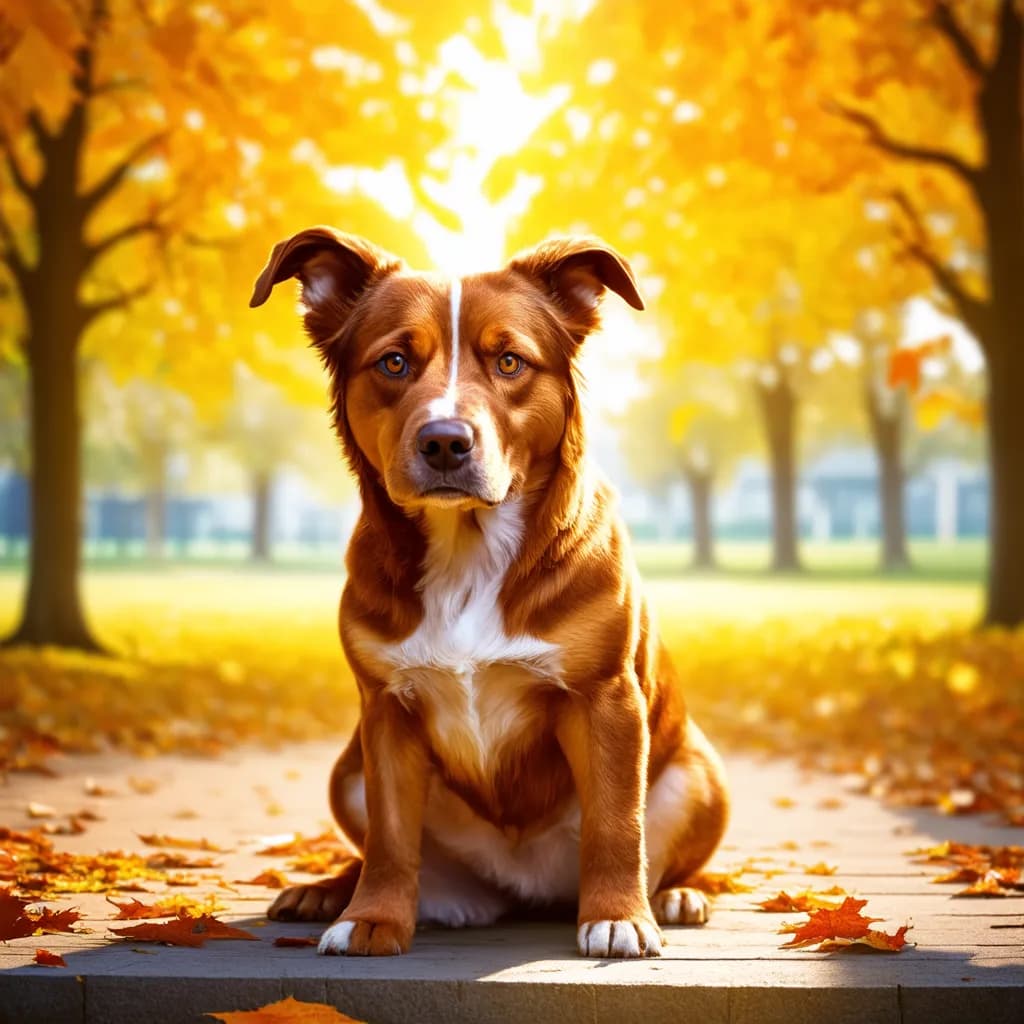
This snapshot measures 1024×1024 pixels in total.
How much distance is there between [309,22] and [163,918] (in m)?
7.70

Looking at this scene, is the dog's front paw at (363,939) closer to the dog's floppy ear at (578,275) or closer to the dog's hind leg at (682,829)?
the dog's hind leg at (682,829)

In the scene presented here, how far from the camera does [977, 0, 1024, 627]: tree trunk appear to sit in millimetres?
12852

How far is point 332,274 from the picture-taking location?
4.23m

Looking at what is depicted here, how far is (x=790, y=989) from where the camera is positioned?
3256 millimetres

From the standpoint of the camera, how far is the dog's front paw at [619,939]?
3.59 m

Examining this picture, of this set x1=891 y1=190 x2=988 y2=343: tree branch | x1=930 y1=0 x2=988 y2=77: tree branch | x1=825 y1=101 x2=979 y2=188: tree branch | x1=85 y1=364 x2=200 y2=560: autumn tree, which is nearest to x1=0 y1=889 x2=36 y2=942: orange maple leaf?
x1=825 y1=101 x2=979 y2=188: tree branch

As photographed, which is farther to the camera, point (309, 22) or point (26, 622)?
point (26, 622)

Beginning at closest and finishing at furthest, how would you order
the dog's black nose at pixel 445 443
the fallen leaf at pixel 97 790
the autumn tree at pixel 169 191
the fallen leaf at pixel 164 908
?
the dog's black nose at pixel 445 443 → the fallen leaf at pixel 164 908 → the fallen leaf at pixel 97 790 → the autumn tree at pixel 169 191

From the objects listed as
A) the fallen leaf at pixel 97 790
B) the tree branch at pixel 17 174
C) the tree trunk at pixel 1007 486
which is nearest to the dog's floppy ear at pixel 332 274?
the fallen leaf at pixel 97 790

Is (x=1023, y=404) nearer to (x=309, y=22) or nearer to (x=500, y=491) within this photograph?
(x=309, y=22)

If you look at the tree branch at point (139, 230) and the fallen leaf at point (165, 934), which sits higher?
the tree branch at point (139, 230)

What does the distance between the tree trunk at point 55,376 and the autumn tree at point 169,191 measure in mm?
14

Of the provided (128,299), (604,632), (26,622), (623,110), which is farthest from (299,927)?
(128,299)

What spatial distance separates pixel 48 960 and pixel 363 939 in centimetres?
80
